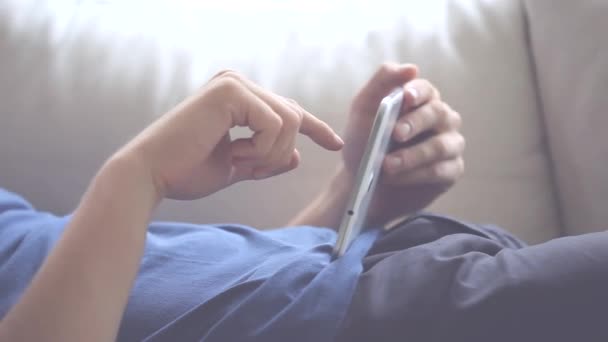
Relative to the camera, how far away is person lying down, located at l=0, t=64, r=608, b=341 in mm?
430

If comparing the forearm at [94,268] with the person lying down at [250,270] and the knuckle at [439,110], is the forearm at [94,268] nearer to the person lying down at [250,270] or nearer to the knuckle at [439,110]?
the person lying down at [250,270]

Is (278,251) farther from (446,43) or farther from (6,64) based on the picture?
(6,64)

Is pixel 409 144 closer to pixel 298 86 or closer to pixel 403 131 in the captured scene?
pixel 403 131

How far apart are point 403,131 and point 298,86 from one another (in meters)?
0.27

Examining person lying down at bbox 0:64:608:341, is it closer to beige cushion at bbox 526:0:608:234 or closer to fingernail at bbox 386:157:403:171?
fingernail at bbox 386:157:403:171

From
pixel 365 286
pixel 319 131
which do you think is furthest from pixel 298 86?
pixel 365 286

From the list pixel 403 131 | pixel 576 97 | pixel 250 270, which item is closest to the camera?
pixel 250 270

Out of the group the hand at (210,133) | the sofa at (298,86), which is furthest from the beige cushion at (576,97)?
the hand at (210,133)

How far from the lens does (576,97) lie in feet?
2.46

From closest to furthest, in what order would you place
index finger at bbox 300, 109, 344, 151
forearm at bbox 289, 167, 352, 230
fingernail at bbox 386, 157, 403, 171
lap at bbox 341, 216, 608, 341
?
lap at bbox 341, 216, 608, 341, index finger at bbox 300, 109, 344, 151, fingernail at bbox 386, 157, 403, 171, forearm at bbox 289, 167, 352, 230

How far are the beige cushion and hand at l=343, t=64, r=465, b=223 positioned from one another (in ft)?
0.50

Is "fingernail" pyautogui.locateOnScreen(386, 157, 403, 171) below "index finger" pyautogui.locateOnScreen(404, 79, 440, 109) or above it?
below

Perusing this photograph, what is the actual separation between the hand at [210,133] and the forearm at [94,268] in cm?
2

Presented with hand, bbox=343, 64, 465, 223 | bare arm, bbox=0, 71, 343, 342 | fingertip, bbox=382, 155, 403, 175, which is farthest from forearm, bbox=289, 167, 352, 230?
bare arm, bbox=0, 71, 343, 342
